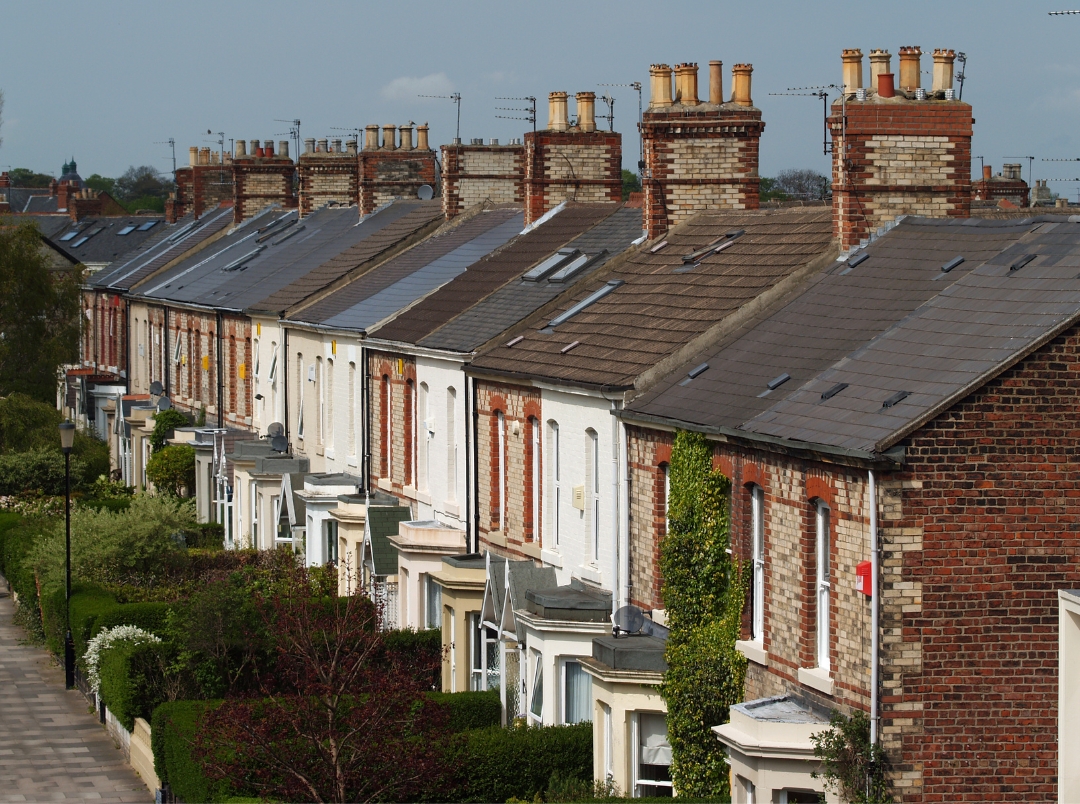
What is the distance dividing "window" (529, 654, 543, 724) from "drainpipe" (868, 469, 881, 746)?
771 centimetres

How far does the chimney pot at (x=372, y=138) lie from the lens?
5059 cm

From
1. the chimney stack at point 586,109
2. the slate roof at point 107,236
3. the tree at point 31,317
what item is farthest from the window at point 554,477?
the slate roof at point 107,236

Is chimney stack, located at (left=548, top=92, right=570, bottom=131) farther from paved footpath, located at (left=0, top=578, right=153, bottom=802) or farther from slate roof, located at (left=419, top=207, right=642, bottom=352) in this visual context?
paved footpath, located at (left=0, top=578, right=153, bottom=802)

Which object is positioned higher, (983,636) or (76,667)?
(983,636)

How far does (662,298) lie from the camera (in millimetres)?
26219

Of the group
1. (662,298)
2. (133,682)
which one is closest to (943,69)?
(662,298)

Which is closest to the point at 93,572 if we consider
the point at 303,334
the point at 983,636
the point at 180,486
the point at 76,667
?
the point at 76,667

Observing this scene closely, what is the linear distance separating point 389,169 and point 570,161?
15.8 m

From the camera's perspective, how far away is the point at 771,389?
2012 cm

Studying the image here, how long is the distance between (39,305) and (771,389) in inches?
1774

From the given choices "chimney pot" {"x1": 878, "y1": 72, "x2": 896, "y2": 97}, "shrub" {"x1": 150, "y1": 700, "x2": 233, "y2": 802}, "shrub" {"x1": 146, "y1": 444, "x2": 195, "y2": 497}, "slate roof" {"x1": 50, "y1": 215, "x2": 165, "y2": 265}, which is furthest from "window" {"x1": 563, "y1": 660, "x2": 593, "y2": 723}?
"slate roof" {"x1": 50, "y1": 215, "x2": 165, "y2": 265}

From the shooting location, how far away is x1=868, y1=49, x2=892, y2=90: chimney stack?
78.0ft

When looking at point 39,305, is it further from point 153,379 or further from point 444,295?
point 444,295

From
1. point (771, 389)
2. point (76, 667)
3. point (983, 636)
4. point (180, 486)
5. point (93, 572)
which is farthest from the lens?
point (180, 486)
